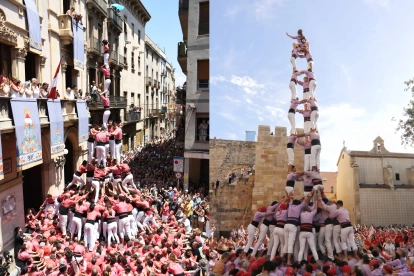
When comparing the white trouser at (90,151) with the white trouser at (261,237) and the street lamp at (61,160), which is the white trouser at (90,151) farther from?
the white trouser at (261,237)

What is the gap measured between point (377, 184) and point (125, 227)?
4.30m

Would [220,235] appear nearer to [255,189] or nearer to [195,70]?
[255,189]

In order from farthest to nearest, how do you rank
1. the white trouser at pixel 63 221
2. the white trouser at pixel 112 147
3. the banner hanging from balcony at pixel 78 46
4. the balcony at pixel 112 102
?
1. the balcony at pixel 112 102
2. the banner hanging from balcony at pixel 78 46
3. the white trouser at pixel 112 147
4. the white trouser at pixel 63 221

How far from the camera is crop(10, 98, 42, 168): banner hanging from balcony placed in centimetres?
595

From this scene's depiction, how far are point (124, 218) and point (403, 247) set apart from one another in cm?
441

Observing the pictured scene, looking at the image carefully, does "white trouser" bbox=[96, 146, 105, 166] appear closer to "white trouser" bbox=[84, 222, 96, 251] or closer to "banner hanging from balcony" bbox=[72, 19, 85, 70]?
"white trouser" bbox=[84, 222, 96, 251]

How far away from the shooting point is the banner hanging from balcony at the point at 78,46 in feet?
27.2

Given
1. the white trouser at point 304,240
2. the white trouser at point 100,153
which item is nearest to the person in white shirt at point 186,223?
the white trouser at point 100,153

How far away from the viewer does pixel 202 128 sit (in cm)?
614

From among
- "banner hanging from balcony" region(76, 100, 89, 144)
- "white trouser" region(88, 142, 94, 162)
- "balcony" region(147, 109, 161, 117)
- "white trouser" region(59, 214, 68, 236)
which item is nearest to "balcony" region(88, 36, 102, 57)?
"banner hanging from balcony" region(76, 100, 89, 144)

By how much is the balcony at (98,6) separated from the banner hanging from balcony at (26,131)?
4.11 meters

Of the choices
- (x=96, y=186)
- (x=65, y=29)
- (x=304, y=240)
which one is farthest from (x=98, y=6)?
(x=304, y=240)

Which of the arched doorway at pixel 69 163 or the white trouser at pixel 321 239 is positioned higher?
the arched doorway at pixel 69 163

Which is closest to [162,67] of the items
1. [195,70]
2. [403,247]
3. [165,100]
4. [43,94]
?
[165,100]
